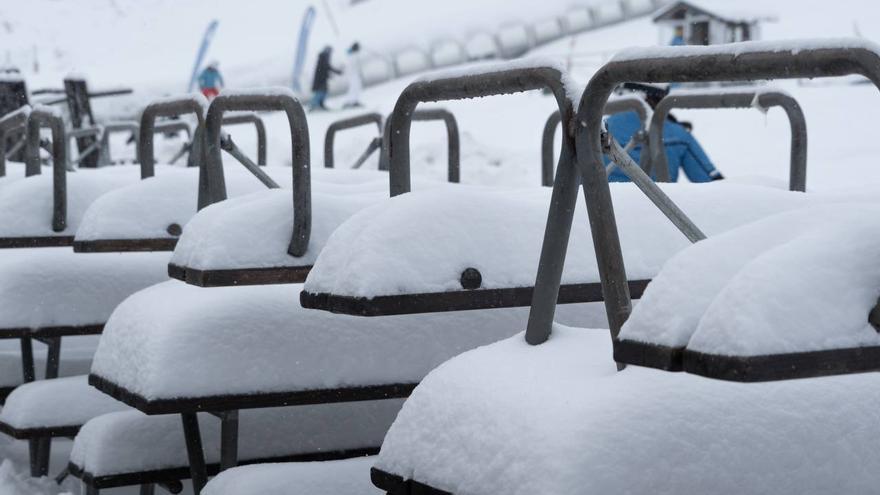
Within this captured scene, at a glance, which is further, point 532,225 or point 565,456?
point 532,225

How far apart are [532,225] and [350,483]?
965 mm

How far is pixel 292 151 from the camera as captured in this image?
3.60 metres

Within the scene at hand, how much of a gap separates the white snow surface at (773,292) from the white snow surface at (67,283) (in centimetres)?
364

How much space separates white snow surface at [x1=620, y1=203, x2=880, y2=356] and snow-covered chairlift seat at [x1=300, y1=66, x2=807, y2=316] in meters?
0.48

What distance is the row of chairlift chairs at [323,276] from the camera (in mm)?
2266

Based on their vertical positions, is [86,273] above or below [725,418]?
below

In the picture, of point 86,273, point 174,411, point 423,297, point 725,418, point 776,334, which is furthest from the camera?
point 86,273

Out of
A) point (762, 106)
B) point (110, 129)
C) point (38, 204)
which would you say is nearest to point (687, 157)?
point (762, 106)

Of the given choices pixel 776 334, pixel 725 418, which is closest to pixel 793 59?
pixel 776 334

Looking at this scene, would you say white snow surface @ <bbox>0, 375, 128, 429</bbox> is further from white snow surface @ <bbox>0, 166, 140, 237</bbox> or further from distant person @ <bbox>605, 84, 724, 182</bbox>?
distant person @ <bbox>605, 84, 724, 182</bbox>

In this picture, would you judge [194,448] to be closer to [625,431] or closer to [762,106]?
[762,106]

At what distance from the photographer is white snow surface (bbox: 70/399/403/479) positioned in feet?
13.7

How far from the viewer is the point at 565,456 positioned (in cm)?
199

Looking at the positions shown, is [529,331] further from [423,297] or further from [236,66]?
[236,66]
